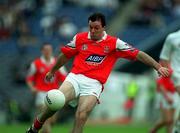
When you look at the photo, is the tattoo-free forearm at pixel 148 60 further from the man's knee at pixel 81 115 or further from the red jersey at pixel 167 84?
the red jersey at pixel 167 84

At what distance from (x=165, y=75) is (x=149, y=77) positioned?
16.3 m

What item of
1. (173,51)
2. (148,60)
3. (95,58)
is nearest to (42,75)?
(173,51)

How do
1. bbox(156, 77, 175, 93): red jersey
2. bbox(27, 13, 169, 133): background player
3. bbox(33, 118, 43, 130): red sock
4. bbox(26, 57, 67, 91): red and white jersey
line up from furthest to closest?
1. bbox(156, 77, 175, 93): red jersey
2. bbox(26, 57, 67, 91): red and white jersey
3. bbox(33, 118, 43, 130): red sock
4. bbox(27, 13, 169, 133): background player

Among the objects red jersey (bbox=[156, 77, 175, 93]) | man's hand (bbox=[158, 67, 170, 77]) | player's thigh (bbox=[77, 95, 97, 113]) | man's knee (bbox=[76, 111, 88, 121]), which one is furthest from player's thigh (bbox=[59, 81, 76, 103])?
red jersey (bbox=[156, 77, 175, 93])

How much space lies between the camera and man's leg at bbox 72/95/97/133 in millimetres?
11945

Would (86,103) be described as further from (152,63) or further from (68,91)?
(152,63)

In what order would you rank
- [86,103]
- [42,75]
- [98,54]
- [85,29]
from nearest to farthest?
1. [86,103]
2. [98,54]
3. [42,75]
4. [85,29]

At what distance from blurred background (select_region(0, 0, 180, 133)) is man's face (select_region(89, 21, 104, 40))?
37.8 feet

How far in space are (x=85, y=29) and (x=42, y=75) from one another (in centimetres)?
1255

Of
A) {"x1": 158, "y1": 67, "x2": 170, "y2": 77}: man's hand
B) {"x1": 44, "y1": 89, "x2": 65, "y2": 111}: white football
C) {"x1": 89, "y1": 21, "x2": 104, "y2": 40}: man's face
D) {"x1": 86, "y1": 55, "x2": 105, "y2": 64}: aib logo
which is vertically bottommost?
{"x1": 44, "y1": 89, "x2": 65, "y2": 111}: white football

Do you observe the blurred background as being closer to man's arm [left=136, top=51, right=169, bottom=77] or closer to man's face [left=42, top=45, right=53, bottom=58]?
man's face [left=42, top=45, right=53, bottom=58]

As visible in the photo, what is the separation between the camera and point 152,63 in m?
12.5

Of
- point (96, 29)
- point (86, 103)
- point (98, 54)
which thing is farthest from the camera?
point (98, 54)

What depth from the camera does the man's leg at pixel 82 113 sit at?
11945 millimetres
